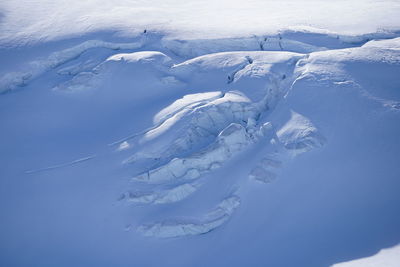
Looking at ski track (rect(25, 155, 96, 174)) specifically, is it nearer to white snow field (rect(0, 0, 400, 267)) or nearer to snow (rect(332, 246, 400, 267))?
white snow field (rect(0, 0, 400, 267))

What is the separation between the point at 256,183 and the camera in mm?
9555

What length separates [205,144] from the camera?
1043 cm

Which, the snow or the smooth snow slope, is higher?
the smooth snow slope

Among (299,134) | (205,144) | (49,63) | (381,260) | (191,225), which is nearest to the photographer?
(381,260)

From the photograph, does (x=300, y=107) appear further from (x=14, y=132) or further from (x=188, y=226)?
(x=14, y=132)

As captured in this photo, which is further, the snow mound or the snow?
the snow mound

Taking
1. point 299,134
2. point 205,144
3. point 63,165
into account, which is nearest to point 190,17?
point 205,144

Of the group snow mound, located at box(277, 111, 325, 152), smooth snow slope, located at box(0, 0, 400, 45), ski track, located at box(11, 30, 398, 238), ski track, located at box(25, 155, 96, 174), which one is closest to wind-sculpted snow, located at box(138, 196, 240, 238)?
ski track, located at box(11, 30, 398, 238)

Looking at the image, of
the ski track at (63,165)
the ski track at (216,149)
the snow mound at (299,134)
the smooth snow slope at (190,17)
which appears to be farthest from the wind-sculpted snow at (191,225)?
the smooth snow slope at (190,17)

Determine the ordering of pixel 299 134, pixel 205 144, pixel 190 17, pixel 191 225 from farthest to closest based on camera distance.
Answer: pixel 190 17
pixel 205 144
pixel 299 134
pixel 191 225

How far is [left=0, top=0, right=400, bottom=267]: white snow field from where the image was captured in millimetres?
9016

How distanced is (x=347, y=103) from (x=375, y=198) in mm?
2707

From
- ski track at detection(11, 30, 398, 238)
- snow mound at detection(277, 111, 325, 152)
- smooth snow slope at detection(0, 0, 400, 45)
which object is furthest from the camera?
smooth snow slope at detection(0, 0, 400, 45)

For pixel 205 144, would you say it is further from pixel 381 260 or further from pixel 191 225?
pixel 381 260
